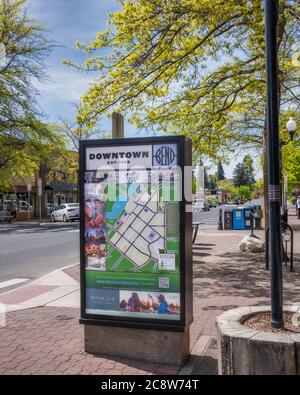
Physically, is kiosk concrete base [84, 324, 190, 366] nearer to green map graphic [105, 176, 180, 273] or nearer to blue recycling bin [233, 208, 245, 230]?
green map graphic [105, 176, 180, 273]

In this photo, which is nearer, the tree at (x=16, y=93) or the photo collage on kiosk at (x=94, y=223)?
the photo collage on kiosk at (x=94, y=223)

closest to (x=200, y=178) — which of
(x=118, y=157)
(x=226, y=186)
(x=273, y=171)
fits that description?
(x=118, y=157)

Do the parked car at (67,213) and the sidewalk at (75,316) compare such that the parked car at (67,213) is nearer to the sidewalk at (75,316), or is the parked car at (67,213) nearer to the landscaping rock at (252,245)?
the landscaping rock at (252,245)

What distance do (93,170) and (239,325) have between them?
2.24 m

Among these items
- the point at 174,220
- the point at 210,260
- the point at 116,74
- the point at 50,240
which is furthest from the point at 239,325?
the point at 50,240

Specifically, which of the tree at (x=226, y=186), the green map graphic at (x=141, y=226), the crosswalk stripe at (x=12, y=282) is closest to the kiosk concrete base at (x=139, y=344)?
the green map graphic at (x=141, y=226)

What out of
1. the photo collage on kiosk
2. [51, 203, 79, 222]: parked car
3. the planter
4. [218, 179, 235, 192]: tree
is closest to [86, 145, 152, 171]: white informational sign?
the photo collage on kiosk

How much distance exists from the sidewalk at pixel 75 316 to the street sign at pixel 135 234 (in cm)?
47

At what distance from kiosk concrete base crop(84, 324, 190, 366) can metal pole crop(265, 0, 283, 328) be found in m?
1.10

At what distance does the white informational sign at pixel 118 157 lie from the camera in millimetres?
4637

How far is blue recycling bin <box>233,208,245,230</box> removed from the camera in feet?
79.9

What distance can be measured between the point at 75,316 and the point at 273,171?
385cm

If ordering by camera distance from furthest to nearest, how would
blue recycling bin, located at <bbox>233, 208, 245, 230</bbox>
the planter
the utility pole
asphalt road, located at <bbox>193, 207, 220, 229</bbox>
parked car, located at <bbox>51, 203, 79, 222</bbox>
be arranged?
parked car, located at <bbox>51, 203, 79, 222</bbox> → asphalt road, located at <bbox>193, 207, 220, 229</bbox> → blue recycling bin, located at <bbox>233, 208, 245, 230</bbox> → the utility pole → the planter
